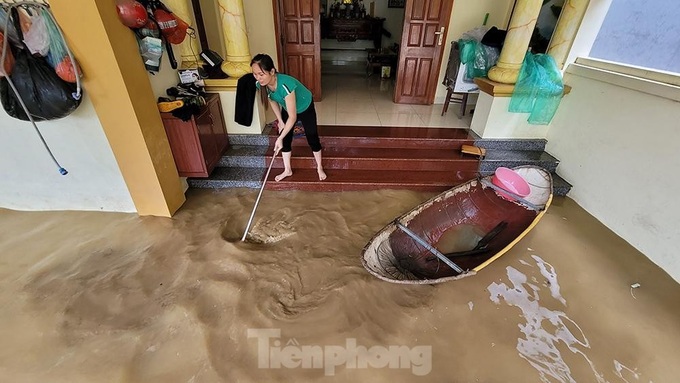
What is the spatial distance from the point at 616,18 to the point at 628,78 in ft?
2.70

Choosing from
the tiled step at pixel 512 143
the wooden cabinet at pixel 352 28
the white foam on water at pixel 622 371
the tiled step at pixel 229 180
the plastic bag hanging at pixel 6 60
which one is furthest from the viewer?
the wooden cabinet at pixel 352 28

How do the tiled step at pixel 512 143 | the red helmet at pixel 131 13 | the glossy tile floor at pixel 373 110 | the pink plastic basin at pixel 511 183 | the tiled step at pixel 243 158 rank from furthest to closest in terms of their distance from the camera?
the glossy tile floor at pixel 373 110 < the tiled step at pixel 512 143 < the tiled step at pixel 243 158 < the pink plastic basin at pixel 511 183 < the red helmet at pixel 131 13

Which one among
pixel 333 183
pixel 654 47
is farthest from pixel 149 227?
pixel 654 47

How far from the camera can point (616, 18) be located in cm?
297

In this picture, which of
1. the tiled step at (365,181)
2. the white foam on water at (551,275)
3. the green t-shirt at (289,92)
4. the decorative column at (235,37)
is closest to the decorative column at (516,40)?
the tiled step at (365,181)

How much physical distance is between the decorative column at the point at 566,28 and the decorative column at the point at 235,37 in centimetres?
339

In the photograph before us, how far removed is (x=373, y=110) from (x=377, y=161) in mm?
1483

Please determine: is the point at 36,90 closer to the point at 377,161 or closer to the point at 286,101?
the point at 286,101

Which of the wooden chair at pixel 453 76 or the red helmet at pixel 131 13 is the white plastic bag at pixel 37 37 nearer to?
the red helmet at pixel 131 13

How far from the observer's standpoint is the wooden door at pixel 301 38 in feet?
14.2

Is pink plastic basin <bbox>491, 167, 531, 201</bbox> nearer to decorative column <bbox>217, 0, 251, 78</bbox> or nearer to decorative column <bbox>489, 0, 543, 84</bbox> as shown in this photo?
decorative column <bbox>489, 0, 543, 84</bbox>

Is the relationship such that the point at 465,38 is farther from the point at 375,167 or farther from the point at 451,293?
the point at 451,293

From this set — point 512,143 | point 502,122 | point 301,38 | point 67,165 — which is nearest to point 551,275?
point 512,143

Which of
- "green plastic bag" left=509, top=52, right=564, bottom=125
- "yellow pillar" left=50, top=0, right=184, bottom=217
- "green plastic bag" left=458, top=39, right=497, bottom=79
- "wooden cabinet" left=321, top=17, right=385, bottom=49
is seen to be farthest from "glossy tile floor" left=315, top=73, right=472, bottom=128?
"wooden cabinet" left=321, top=17, right=385, bottom=49
